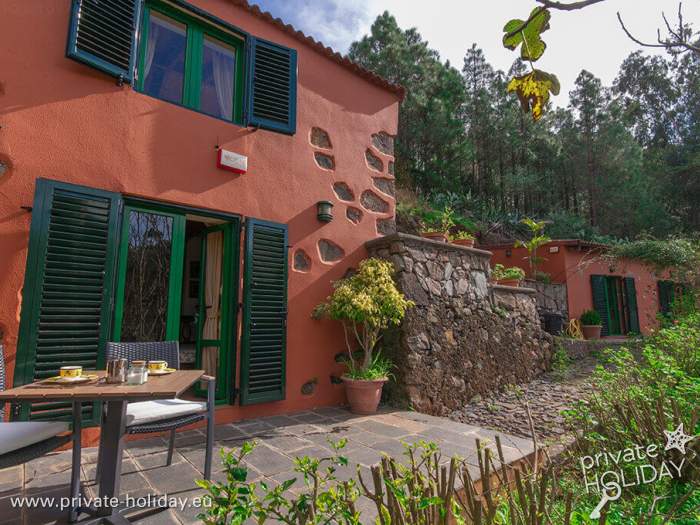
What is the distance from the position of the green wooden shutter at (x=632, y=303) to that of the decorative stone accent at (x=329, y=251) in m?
10.5

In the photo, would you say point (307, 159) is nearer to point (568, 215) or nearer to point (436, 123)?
point (436, 123)

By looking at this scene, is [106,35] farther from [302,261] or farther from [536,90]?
[536,90]

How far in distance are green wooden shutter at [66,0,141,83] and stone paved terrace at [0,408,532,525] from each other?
10.7 feet

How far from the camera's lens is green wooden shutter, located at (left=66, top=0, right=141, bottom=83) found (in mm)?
3404

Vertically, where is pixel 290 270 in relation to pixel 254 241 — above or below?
below

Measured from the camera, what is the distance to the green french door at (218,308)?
4000mm

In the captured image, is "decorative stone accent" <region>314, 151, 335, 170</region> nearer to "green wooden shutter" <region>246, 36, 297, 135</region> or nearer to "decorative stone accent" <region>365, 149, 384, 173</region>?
"green wooden shutter" <region>246, 36, 297, 135</region>

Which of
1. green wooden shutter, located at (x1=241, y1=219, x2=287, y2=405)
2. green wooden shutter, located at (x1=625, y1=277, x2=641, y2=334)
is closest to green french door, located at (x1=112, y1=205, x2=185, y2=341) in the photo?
green wooden shutter, located at (x1=241, y1=219, x2=287, y2=405)

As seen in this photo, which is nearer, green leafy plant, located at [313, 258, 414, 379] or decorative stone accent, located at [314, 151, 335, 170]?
green leafy plant, located at [313, 258, 414, 379]

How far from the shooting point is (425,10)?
1025 mm

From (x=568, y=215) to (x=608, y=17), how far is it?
1670cm

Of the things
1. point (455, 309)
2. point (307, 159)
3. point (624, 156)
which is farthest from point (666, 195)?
point (307, 159)

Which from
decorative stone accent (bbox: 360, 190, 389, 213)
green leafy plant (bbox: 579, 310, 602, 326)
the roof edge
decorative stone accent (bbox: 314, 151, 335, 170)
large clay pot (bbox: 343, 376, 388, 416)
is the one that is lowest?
large clay pot (bbox: 343, 376, 388, 416)

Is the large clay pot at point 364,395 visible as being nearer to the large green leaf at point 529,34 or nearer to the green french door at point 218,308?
the green french door at point 218,308
